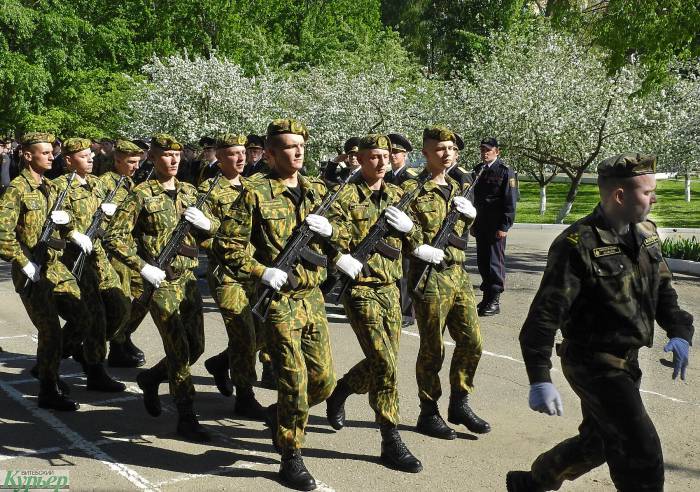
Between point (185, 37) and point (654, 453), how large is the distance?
3629 cm

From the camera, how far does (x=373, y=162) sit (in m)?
5.72

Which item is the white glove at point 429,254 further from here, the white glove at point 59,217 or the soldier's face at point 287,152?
the white glove at point 59,217

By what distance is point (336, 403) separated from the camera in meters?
6.04

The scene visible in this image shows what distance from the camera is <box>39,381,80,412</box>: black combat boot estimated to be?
6520 millimetres

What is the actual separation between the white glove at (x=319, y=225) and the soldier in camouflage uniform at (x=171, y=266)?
1366 millimetres

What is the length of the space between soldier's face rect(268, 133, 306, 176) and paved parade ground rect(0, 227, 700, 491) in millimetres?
1847

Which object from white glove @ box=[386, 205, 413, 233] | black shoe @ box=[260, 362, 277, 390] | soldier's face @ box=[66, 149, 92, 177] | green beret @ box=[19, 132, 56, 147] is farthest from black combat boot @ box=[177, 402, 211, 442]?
soldier's face @ box=[66, 149, 92, 177]

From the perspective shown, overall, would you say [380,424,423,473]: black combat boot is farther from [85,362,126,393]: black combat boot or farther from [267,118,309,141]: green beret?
[85,362,126,393]: black combat boot

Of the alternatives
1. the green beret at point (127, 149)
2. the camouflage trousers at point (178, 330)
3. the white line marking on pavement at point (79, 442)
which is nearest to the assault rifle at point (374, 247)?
the camouflage trousers at point (178, 330)

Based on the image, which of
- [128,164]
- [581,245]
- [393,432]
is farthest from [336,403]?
[128,164]

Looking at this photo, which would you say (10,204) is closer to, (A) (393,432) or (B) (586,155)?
(A) (393,432)

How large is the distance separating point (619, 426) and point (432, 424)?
2.28m

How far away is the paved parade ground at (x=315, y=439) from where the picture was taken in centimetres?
517

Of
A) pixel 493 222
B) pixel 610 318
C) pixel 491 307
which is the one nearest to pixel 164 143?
pixel 610 318
